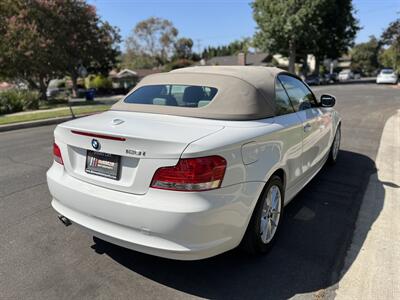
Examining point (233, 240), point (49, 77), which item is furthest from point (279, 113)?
point (49, 77)

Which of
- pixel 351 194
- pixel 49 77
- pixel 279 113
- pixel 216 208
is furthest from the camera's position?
pixel 49 77

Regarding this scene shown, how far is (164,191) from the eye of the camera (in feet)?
7.91

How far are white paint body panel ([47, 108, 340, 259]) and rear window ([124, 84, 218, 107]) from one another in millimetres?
392

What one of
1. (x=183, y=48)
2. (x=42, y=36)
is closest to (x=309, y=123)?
(x=42, y=36)

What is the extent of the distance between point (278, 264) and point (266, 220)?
0.40 m

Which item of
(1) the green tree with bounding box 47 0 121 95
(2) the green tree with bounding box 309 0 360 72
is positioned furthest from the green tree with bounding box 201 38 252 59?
(1) the green tree with bounding box 47 0 121 95

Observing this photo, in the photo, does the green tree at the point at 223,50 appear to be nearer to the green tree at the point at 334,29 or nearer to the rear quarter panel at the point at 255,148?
the green tree at the point at 334,29

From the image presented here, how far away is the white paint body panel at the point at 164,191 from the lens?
7.80 feet

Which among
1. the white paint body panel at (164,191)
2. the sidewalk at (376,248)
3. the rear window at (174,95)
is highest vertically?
the rear window at (174,95)

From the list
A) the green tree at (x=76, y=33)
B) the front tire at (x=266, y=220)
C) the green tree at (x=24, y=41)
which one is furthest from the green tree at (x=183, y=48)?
the front tire at (x=266, y=220)

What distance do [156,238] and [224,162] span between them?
0.75m

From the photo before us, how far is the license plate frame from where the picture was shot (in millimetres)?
2613

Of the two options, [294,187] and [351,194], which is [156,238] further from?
[351,194]

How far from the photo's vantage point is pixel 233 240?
8.68 ft
